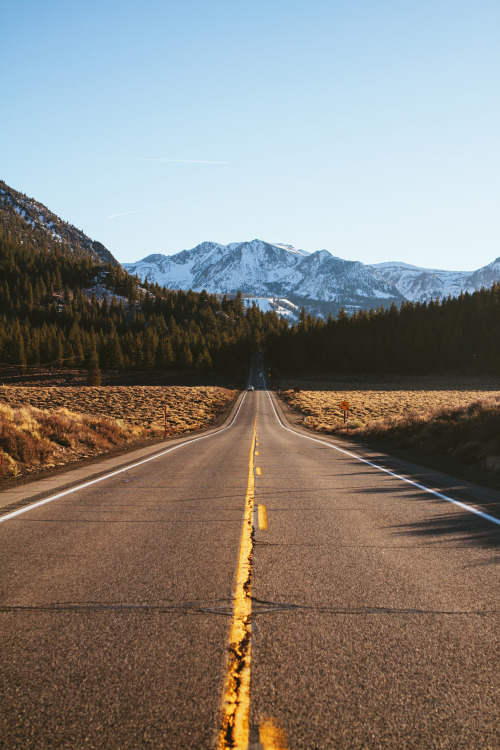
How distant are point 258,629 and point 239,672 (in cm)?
50

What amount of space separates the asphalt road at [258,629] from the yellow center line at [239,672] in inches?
1.4

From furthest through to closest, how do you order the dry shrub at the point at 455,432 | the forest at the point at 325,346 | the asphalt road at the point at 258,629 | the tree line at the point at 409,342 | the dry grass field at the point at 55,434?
the forest at the point at 325,346 < the tree line at the point at 409,342 < the dry shrub at the point at 455,432 < the dry grass field at the point at 55,434 < the asphalt road at the point at 258,629

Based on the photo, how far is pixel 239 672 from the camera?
2336 millimetres

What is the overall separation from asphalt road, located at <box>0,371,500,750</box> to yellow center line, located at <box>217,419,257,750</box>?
4cm

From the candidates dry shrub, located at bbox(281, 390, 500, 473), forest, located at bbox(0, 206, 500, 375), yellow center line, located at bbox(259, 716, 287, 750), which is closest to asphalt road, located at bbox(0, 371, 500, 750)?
yellow center line, located at bbox(259, 716, 287, 750)

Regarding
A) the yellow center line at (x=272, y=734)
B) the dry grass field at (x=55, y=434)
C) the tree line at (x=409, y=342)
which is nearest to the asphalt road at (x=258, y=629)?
the yellow center line at (x=272, y=734)

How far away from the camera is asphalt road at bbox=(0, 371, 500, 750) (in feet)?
6.53

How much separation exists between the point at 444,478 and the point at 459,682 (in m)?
7.79

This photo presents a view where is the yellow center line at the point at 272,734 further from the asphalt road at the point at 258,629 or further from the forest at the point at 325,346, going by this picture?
the forest at the point at 325,346

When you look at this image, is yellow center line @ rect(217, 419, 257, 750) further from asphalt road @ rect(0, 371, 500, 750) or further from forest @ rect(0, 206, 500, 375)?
forest @ rect(0, 206, 500, 375)

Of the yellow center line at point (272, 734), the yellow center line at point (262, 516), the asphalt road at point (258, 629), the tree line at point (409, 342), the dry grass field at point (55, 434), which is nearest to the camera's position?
the yellow center line at point (272, 734)

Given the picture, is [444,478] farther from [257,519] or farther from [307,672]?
[307,672]

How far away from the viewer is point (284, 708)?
2.08 meters

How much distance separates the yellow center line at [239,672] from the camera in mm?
1886
